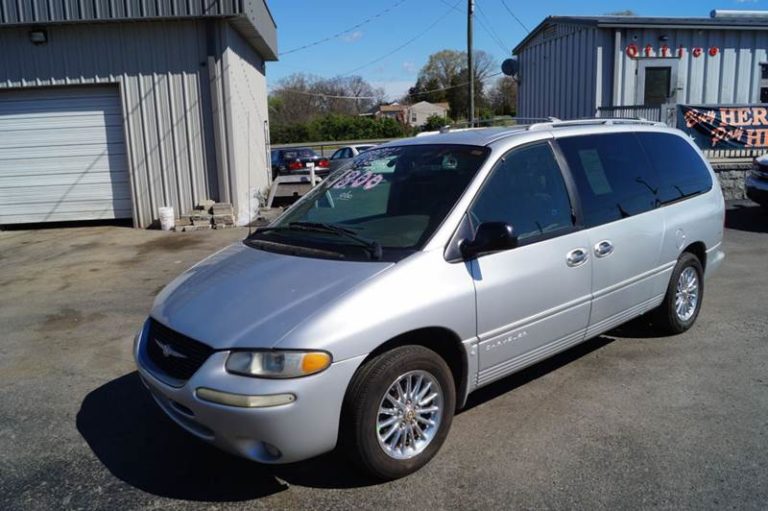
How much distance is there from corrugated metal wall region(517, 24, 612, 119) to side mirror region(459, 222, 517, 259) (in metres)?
12.2

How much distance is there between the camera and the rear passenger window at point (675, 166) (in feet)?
16.9

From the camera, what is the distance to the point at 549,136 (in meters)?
4.35

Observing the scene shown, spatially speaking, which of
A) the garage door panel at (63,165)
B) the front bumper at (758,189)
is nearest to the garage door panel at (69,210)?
the garage door panel at (63,165)

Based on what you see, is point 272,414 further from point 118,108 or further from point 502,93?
point 502,93

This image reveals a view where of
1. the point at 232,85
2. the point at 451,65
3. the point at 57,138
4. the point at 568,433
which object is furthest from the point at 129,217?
the point at 451,65

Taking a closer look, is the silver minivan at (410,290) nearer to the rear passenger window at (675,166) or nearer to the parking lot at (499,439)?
the rear passenger window at (675,166)

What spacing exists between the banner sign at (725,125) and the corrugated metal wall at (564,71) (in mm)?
2052

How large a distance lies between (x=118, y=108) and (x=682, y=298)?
10745 mm

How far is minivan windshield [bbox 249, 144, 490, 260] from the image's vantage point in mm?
3670

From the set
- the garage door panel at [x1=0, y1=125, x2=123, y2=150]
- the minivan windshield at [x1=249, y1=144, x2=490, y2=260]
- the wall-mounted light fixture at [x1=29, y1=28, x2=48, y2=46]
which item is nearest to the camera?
the minivan windshield at [x1=249, y1=144, x2=490, y2=260]

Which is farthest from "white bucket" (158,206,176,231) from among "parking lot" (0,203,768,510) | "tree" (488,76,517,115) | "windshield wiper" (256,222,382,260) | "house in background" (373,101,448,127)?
"house in background" (373,101,448,127)

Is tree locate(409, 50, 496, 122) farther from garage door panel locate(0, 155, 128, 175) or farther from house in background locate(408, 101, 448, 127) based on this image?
garage door panel locate(0, 155, 128, 175)

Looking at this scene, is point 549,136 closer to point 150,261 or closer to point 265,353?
point 265,353

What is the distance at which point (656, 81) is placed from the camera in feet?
48.5
